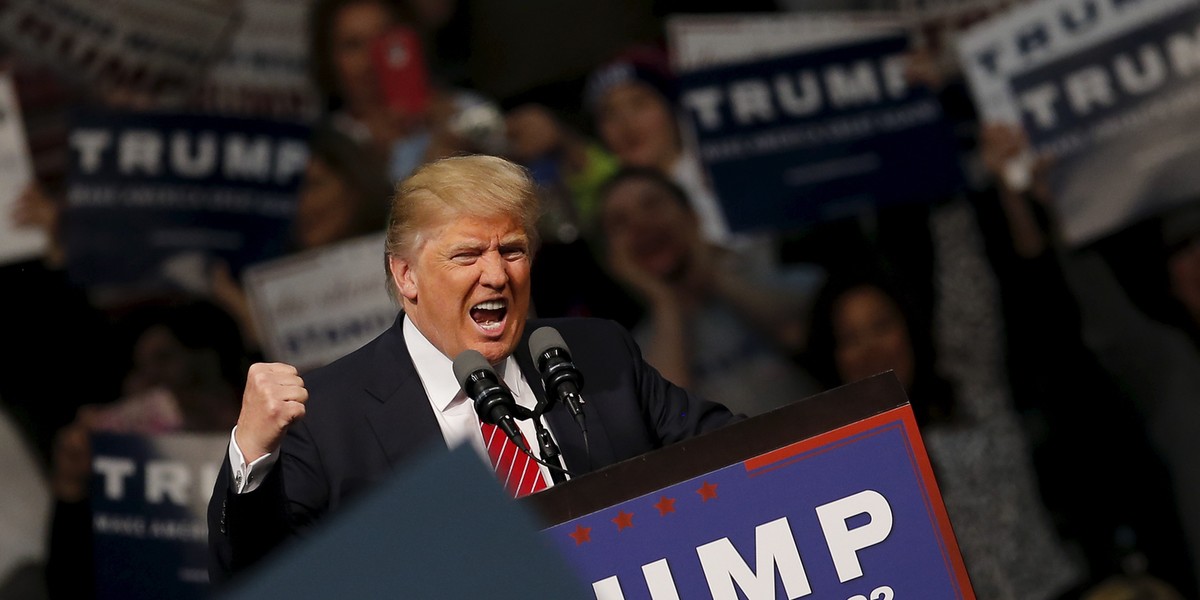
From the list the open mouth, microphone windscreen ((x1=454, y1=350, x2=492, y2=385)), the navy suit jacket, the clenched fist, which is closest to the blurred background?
the navy suit jacket

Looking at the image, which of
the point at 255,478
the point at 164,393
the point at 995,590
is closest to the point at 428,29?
the point at 164,393

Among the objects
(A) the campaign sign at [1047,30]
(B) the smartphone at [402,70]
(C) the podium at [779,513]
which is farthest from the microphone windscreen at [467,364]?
(A) the campaign sign at [1047,30]

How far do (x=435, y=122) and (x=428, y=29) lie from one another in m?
0.36

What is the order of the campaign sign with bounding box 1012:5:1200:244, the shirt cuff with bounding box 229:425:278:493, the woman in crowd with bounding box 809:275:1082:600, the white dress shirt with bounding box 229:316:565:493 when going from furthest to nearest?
the campaign sign with bounding box 1012:5:1200:244, the woman in crowd with bounding box 809:275:1082:600, the white dress shirt with bounding box 229:316:565:493, the shirt cuff with bounding box 229:425:278:493

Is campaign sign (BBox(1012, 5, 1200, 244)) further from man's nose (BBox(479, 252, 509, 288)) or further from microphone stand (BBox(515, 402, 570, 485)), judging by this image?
microphone stand (BBox(515, 402, 570, 485))

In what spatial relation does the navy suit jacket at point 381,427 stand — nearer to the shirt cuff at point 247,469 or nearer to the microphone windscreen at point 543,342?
the shirt cuff at point 247,469

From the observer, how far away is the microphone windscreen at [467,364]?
176 cm

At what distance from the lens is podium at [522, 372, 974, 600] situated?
161cm

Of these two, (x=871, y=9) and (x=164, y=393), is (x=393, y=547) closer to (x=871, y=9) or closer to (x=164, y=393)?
(x=164, y=393)

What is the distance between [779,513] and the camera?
5.38 feet

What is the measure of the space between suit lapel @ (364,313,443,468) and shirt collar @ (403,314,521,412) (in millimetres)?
14

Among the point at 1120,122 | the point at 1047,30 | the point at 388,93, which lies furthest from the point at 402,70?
the point at 1120,122

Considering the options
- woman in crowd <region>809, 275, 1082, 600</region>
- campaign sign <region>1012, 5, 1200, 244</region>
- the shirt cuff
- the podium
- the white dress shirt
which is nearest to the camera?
the podium

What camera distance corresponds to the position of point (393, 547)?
132 centimetres
